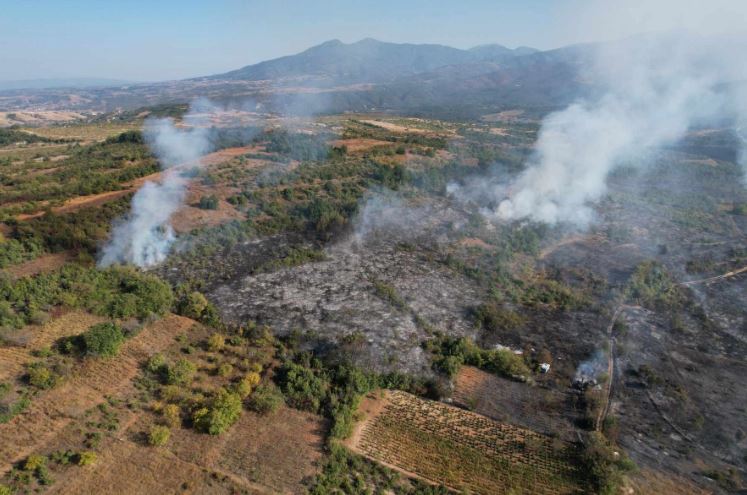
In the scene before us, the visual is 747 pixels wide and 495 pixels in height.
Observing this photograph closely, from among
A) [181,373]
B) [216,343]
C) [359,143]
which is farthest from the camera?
[359,143]

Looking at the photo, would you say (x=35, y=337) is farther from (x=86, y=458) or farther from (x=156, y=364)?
(x=86, y=458)

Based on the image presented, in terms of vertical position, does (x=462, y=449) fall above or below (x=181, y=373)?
below

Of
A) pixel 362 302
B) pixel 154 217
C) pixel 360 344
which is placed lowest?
pixel 360 344

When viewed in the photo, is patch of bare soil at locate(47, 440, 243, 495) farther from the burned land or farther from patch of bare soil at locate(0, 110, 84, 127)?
patch of bare soil at locate(0, 110, 84, 127)

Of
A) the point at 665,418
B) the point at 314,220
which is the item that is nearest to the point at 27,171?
the point at 314,220

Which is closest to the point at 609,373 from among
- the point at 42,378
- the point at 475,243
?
the point at 475,243

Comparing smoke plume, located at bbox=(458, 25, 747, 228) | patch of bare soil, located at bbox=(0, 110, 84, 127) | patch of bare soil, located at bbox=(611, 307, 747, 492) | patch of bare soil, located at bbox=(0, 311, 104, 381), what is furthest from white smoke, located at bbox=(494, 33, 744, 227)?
patch of bare soil, located at bbox=(0, 110, 84, 127)

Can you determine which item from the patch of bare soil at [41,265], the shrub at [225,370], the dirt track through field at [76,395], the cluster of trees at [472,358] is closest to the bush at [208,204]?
the patch of bare soil at [41,265]

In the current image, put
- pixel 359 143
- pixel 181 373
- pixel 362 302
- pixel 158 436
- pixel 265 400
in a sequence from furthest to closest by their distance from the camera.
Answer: pixel 359 143 → pixel 362 302 → pixel 181 373 → pixel 265 400 → pixel 158 436
